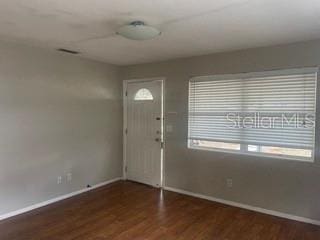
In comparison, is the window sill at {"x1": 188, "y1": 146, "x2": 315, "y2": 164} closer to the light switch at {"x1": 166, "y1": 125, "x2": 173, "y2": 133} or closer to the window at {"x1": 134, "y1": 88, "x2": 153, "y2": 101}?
the light switch at {"x1": 166, "y1": 125, "x2": 173, "y2": 133}

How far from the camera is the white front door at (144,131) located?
442cm

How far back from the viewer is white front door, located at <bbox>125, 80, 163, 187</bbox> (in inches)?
174

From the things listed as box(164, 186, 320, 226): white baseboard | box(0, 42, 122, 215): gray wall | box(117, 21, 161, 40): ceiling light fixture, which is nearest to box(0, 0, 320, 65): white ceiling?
box(117, 21, 161, 40): ceiling light fixture

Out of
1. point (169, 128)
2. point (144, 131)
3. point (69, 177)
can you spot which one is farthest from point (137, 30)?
point (69, 177)

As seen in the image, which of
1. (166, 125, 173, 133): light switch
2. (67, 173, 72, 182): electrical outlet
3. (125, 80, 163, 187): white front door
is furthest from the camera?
(125, 80, 163, 187): white front door

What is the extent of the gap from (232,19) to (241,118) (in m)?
1.61

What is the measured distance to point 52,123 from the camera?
3.65 m

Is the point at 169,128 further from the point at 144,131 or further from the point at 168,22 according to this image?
the point at 168,22

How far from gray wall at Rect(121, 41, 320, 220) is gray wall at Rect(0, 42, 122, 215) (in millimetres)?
985

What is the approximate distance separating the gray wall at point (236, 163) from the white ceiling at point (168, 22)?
24 centimetres

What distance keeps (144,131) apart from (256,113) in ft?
6.84

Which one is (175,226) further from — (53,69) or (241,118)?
(53,69)

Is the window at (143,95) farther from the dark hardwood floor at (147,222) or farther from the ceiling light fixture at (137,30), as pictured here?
the ceiling light fixture at (137,30)

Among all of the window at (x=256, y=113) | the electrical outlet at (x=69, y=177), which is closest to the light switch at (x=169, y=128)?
the window at (x=256, y=113)
